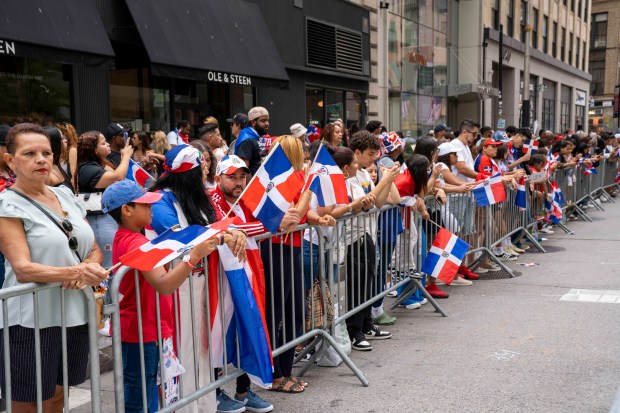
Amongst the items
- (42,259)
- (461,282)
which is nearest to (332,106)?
(461,282)

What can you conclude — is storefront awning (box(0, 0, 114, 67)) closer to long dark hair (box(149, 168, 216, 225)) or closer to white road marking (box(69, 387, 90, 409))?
white road marking (box(69, 387, 90, 409))

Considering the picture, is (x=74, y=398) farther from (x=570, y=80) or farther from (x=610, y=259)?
(x=570, y=80)

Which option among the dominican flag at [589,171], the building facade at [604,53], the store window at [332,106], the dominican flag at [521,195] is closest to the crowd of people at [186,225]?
the dominican flag at [521,195]

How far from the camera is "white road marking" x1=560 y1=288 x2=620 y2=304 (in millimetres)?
7355

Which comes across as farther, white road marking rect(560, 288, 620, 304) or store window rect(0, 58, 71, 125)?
store window rect(0, 58, 71, 125)

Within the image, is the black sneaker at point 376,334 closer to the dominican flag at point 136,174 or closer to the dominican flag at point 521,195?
the dominican flag at point 136,174

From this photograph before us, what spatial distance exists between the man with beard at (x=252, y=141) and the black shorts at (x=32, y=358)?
5.23 meters

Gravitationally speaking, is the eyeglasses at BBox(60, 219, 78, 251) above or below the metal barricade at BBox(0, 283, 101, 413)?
above

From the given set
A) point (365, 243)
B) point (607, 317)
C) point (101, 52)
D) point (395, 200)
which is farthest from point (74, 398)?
point (101, 52)

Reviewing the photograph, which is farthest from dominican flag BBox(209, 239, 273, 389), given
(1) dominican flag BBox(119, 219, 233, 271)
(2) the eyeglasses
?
(2) the eyeglasses

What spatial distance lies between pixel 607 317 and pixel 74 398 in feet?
17.5

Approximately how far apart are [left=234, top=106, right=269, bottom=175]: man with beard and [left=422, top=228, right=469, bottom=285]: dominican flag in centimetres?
280

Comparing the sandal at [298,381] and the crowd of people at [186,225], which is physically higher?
the crowd of people at [186,225]

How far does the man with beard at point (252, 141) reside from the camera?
844cm
